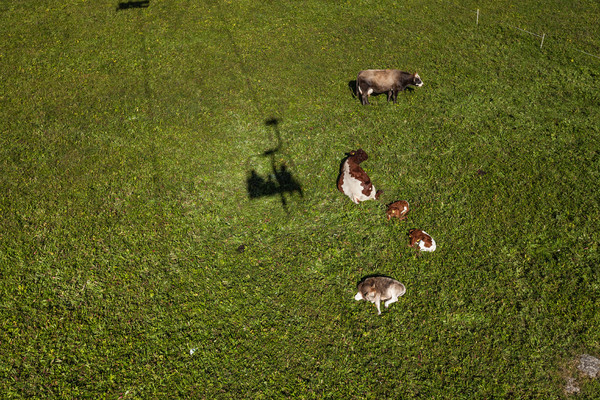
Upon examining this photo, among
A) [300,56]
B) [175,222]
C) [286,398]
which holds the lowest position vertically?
[286,398]

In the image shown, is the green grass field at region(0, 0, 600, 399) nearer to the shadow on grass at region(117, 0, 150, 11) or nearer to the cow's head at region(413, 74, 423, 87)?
the cow's head at region(413, 74, 423, 87)

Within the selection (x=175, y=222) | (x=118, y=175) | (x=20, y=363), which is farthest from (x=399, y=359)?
(x=118, y=175)

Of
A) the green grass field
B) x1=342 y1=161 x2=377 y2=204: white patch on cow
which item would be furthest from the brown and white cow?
the green grass field

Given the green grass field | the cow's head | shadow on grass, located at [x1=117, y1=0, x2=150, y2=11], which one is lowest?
the green grass field

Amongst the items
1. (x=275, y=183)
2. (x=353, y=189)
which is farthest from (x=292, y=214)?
(x=353, y=189)

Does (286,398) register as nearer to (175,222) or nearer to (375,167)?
(175,222)

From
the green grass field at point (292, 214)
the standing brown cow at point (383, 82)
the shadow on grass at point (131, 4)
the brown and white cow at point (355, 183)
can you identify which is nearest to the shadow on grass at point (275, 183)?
the green grass field at point (292, 214)
